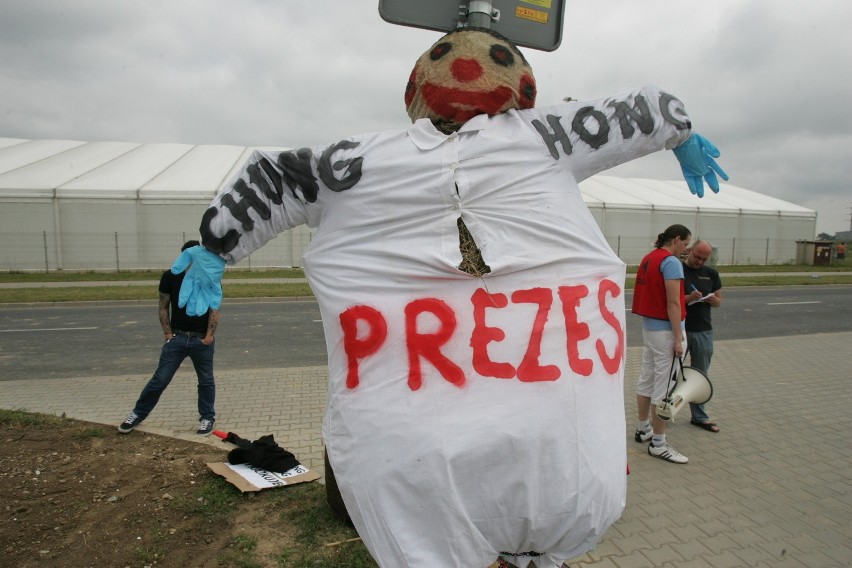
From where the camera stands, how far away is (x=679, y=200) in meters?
28.5

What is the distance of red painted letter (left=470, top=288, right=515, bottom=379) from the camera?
168 centimetres

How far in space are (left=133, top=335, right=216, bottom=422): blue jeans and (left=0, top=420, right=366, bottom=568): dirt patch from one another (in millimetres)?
451

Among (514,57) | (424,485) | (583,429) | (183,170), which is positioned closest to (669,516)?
(583,429)

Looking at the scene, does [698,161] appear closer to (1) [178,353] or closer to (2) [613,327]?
(2) [613,327]

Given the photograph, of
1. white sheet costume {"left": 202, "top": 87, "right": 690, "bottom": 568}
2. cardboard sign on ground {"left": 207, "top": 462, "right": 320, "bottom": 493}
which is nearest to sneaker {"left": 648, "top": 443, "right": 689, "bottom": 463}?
cardboard sign on ground {"left": 207, "top": 462, "right": 320, "bottom": 493}

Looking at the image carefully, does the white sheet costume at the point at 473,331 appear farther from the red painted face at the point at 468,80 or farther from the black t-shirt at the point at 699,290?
the black t-shirt at the point at 699,290

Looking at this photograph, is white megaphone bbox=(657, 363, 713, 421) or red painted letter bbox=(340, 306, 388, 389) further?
white megaphone bbox=(657, 363, 713, 421)

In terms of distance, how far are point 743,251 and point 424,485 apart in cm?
3148

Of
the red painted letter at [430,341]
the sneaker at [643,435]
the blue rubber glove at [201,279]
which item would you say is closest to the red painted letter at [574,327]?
the red painted letter at [430,341]

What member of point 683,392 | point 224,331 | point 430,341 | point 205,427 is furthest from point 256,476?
point 224,331

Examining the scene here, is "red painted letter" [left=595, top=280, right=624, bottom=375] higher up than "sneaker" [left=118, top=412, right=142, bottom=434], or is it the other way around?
"red painted letter" [left=595, top=280, right=624, bottom=375]

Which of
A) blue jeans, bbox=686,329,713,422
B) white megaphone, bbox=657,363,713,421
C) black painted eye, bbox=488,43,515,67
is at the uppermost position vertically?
black painted eye, bbox=488,43,515,67

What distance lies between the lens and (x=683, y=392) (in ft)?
14.8

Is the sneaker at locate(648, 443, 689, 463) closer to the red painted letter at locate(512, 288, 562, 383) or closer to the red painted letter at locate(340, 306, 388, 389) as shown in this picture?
the red painted letter at locate(512, 288, 562, 383)
